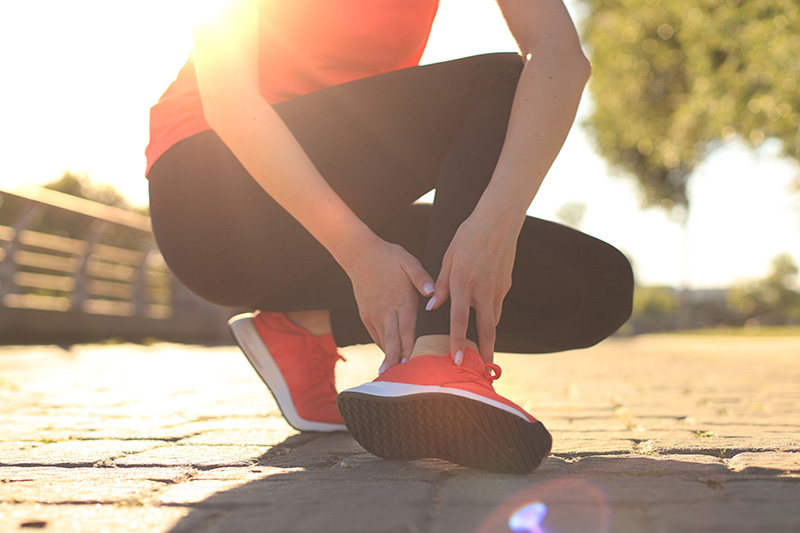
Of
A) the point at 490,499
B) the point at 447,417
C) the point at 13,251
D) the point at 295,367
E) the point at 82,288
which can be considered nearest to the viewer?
the point at 490,499

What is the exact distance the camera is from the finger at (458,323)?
1.42 m

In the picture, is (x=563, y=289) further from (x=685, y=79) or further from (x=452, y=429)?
(x=685, y=79)

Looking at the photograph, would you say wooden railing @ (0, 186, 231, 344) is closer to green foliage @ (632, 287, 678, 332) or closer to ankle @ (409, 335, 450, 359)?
ankle @ (409, 335, 450, 359)

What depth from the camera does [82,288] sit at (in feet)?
25.2

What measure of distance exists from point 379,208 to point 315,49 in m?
0.46

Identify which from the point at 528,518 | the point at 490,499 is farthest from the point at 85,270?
the point at 528,518

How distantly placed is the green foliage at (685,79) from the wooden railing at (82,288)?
7.66 metres

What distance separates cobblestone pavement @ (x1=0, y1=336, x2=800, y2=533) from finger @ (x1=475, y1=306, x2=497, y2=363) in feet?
0.78

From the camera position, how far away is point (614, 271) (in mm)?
1969

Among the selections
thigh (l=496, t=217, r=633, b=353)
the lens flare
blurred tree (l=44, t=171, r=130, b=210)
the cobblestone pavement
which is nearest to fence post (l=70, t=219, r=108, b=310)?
the cobblestone pavement

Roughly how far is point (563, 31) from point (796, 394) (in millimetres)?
2507

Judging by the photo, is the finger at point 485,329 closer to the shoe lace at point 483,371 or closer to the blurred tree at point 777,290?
the shoe lace at point 483,371

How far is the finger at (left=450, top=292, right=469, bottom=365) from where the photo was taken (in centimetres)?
142

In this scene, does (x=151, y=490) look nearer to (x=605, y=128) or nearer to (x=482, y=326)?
(x=482, y=326)
